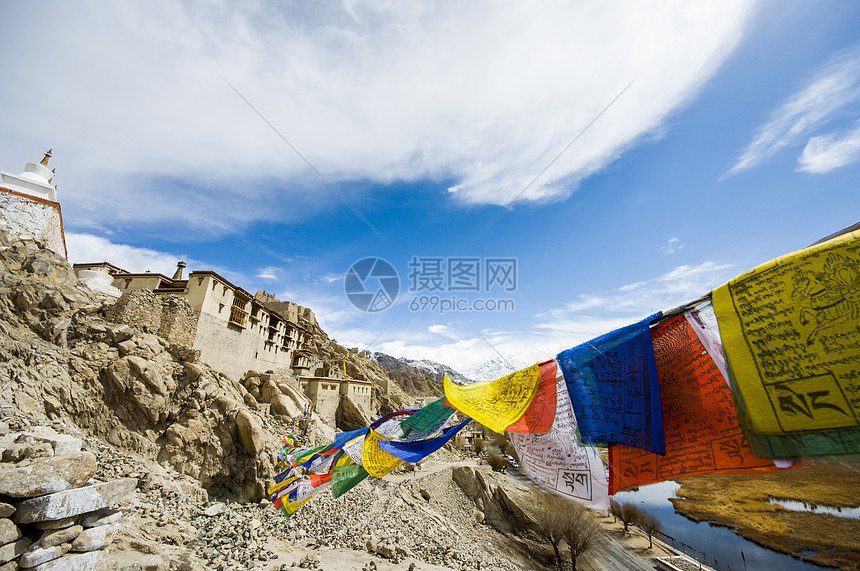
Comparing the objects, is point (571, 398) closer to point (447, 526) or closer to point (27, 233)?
point (447, 526)

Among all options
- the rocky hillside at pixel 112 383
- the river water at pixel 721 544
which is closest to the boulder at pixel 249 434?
the rocky hillside at pixel 112 383

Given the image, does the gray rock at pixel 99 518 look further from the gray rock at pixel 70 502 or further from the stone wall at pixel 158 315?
the stone wall at pixel 158 315

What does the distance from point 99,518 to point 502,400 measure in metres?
5.55

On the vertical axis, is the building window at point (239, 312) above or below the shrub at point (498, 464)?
above

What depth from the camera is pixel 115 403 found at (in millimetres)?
12883

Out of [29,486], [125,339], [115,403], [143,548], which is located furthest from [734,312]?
[125,339]

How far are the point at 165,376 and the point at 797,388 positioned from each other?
66.5ft

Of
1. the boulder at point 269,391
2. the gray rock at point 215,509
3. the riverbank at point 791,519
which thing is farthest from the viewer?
the riverbank at point 791,519

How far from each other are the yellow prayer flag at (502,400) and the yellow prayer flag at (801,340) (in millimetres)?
2275

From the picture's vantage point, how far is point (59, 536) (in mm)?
3541

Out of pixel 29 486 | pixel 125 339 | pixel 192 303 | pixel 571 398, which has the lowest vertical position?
pixel 29 486

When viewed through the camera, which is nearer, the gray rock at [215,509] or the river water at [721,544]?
the gray rock at [215,509]

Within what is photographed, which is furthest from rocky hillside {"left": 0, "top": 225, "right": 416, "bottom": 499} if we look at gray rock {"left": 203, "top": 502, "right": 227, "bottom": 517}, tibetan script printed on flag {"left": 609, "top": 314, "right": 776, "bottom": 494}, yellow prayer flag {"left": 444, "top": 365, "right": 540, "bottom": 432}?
tibetan script printed on flag {"left": 609, "top": 314, "right": 776, "bottom": 494}

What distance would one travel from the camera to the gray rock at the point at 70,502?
3344mm
